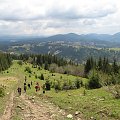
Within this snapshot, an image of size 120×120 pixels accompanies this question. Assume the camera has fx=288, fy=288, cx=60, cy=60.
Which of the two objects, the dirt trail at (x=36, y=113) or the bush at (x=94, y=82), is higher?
the dirt trail at (x=36, y=113)

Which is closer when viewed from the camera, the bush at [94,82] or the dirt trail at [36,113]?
the dirt trail at [36,113]

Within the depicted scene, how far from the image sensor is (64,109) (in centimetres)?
2519

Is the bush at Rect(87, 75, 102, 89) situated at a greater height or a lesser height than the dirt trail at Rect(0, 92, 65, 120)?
lesser

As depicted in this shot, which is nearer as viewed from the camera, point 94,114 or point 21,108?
point 94,114

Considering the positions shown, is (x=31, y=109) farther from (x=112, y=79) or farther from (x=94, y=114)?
(x=112, y=79)

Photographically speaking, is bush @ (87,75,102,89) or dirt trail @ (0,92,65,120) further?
bush @ (87,75,102,89)

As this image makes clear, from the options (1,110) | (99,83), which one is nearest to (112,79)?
(99,83)

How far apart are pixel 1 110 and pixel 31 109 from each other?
9.14 feet

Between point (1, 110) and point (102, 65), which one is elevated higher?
point (1, 110)

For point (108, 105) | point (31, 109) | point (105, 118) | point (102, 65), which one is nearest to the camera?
point (105, 118)

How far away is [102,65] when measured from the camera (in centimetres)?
12988

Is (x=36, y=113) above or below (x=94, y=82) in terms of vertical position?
above

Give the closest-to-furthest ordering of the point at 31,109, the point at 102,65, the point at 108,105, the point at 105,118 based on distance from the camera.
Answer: the point at 105,118, the point at 108,105, the point at 31,109, the point at 102,65

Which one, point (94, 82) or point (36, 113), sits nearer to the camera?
point (36, 113)
